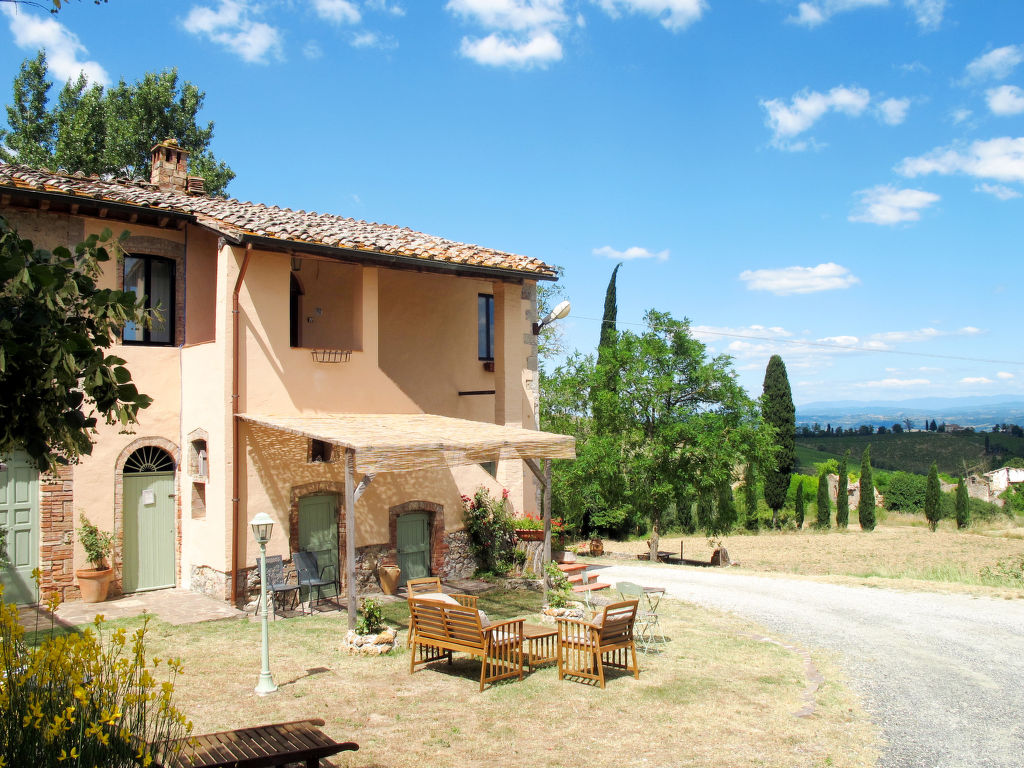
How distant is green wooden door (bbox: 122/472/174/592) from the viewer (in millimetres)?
Answer: 12469

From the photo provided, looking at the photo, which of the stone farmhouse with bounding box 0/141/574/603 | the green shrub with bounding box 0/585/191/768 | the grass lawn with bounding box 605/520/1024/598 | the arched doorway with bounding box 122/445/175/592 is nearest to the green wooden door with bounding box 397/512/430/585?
the stone farmhouse with bounding box 0/141/574/603

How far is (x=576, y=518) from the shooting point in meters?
25.1

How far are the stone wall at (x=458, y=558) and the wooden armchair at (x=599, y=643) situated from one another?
17.8ft

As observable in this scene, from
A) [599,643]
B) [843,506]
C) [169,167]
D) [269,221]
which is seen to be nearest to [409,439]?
[599,643]

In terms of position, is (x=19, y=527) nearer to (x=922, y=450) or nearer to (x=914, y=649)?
(x=914, y=649)

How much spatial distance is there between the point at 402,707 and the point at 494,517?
7.15m

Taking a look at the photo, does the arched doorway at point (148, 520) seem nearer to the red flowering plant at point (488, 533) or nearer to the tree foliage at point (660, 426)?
the red flowering plant at point (488, 533)

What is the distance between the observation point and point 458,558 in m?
14.2

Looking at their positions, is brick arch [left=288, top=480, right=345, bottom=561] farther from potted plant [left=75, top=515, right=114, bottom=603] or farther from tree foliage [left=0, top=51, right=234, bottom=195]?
tree foliage [left=0, top=51, right=234, bottom=195]

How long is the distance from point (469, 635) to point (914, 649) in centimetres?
630

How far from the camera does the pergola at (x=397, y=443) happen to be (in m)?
9.52

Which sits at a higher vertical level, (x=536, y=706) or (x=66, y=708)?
(x=66, y=708)

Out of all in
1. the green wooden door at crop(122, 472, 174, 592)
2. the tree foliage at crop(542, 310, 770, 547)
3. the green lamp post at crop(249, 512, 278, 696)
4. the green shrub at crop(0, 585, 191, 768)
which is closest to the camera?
the green shrub at crop(0, 585, 191, 768)

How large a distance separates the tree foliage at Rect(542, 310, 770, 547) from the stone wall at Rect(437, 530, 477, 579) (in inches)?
291
